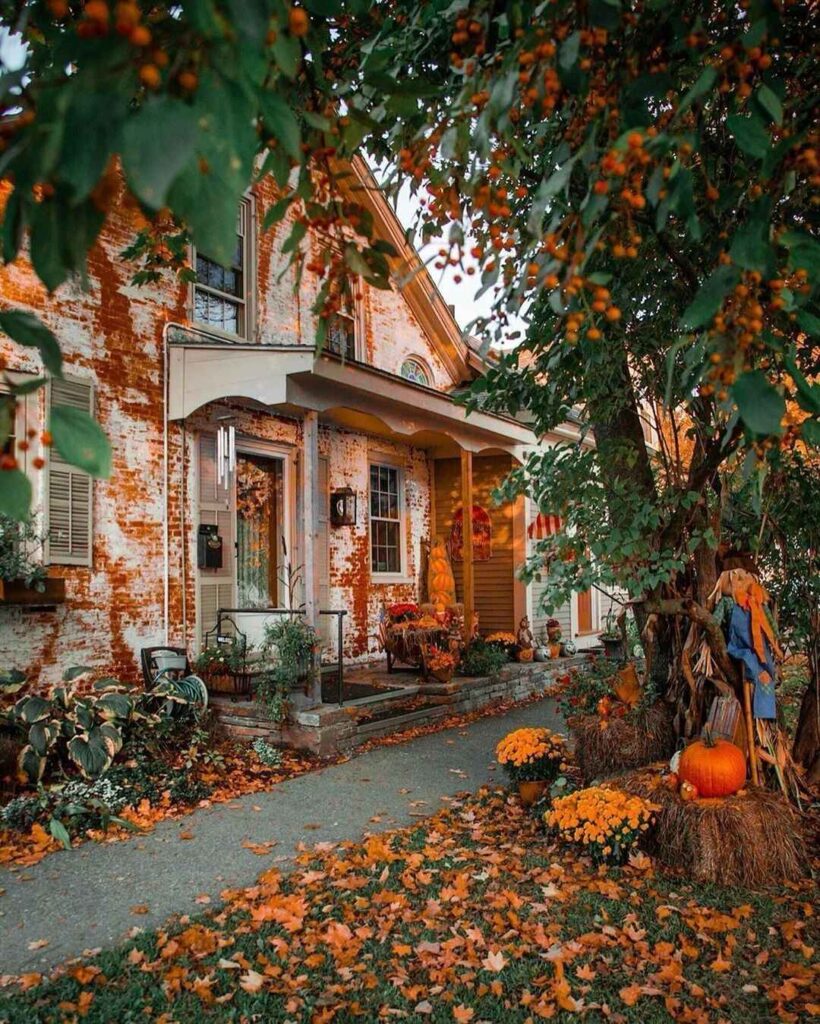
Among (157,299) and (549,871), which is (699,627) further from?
(157,299)

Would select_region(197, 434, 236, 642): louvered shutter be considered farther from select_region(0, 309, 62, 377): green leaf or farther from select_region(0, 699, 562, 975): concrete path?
select_region(0, 309, 62, 377): green leaf

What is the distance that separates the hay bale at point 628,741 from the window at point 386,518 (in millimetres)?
6433

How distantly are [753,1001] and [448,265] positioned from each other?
309cm

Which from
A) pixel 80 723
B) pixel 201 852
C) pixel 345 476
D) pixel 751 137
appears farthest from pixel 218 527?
pixel 751 137

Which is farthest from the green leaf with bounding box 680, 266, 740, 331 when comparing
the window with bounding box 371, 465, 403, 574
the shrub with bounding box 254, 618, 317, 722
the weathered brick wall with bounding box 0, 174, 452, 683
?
the window with bounding box 371, 465, 403, 574

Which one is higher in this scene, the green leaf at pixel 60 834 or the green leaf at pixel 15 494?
the green leaf at pixel 15 494

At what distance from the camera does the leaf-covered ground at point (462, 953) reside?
10.3ft

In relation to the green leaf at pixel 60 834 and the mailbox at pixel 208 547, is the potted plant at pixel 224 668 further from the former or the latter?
the green leaf at pixel 60 834

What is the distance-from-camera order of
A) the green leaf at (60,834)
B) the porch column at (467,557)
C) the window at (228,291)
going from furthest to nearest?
1. the porch column at (467,557)
2. the window at (228,291)
3. the green leaf at (60,834)

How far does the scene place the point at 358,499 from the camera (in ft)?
37.0

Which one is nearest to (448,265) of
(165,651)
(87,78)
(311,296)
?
(87,78)

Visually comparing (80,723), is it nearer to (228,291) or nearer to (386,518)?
(228,291)

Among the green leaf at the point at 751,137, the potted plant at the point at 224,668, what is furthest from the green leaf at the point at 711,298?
the potted plant at the point at 224,668

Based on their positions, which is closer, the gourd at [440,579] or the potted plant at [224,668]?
the potted plant at [224,668]
